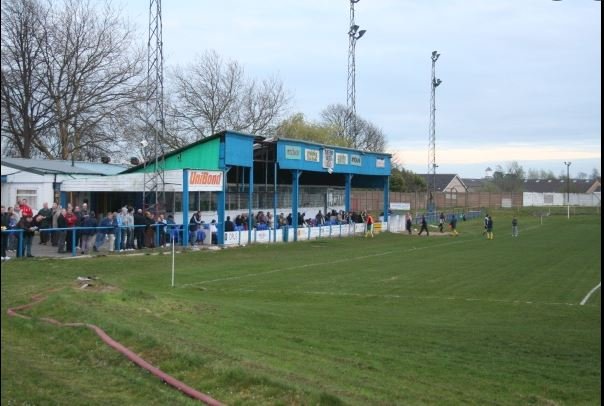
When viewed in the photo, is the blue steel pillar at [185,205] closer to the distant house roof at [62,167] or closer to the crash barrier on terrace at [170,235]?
the crash barrier on terrace at [170,235]

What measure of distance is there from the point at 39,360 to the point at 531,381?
7060 mm

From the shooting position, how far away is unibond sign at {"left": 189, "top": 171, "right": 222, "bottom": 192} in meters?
34.0

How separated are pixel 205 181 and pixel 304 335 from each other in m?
22.4

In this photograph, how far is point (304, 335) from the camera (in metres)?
13.4

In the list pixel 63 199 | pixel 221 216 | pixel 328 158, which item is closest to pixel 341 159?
pixel 328 158

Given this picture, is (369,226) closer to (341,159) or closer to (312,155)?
(341,159)

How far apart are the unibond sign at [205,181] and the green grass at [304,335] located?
649 cm

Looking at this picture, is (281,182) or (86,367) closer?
(86,367)

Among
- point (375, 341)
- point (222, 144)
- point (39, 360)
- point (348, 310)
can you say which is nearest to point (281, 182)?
point (222, 144)

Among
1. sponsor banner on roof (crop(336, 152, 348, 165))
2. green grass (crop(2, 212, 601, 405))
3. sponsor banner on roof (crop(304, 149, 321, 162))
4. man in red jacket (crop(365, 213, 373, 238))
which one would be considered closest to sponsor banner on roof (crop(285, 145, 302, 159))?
sponsor banner on roof (crop(304, 149, 321, 162))

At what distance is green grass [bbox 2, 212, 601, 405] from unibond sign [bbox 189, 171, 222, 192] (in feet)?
21.3

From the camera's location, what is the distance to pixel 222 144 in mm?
36969

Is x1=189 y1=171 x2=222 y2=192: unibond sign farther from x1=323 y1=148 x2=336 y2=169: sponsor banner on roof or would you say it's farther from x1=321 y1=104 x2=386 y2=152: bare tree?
x1=321 y1=104 x2=386 y2=152: bare tree

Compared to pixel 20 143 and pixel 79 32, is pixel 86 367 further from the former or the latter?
pixel 79 32
